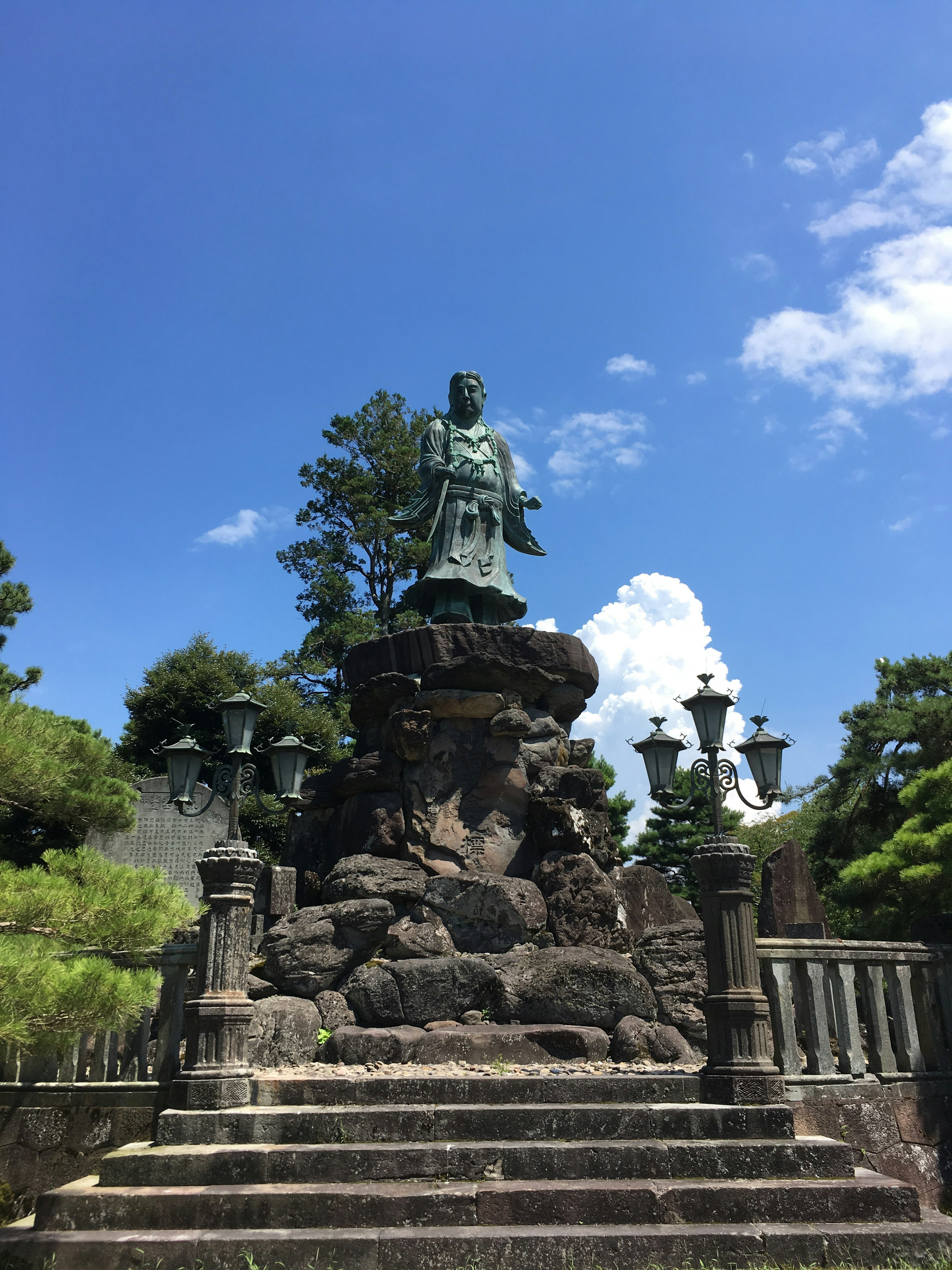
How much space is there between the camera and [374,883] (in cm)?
895

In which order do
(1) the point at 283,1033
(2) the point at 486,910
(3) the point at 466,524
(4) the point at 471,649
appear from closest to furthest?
(1) the point at 283,1033 < (2) the point at 486,910 < (4) the point at 471,649 < (3) the point at 466,524

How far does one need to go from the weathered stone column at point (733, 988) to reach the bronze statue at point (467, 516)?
5.73 m

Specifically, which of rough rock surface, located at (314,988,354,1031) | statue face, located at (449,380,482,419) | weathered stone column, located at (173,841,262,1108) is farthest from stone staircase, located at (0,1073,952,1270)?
statue face, located at (449,380,482,419)

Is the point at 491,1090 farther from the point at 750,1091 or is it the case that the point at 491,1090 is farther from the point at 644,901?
the point at 644,901

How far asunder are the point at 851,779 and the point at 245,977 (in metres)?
13.0

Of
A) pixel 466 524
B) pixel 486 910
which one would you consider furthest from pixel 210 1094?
pixel 466 524

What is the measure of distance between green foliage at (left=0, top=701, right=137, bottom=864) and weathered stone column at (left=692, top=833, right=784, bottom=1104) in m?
4.26

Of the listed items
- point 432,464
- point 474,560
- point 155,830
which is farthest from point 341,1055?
point 155,830

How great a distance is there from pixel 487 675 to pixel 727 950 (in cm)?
436

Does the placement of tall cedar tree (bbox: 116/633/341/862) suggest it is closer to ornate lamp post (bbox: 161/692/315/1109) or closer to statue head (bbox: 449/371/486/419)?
statue head (bbox: 449/371/486/419)

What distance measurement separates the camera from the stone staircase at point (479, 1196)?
512 centimetres

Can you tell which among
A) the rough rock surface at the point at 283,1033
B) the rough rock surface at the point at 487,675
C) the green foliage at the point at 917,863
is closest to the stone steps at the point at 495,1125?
the rough rock surface at the point at 283,1033

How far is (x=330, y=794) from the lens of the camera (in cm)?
1055

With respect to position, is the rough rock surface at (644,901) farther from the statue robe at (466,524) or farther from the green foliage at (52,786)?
the green foliage at (52,786)
